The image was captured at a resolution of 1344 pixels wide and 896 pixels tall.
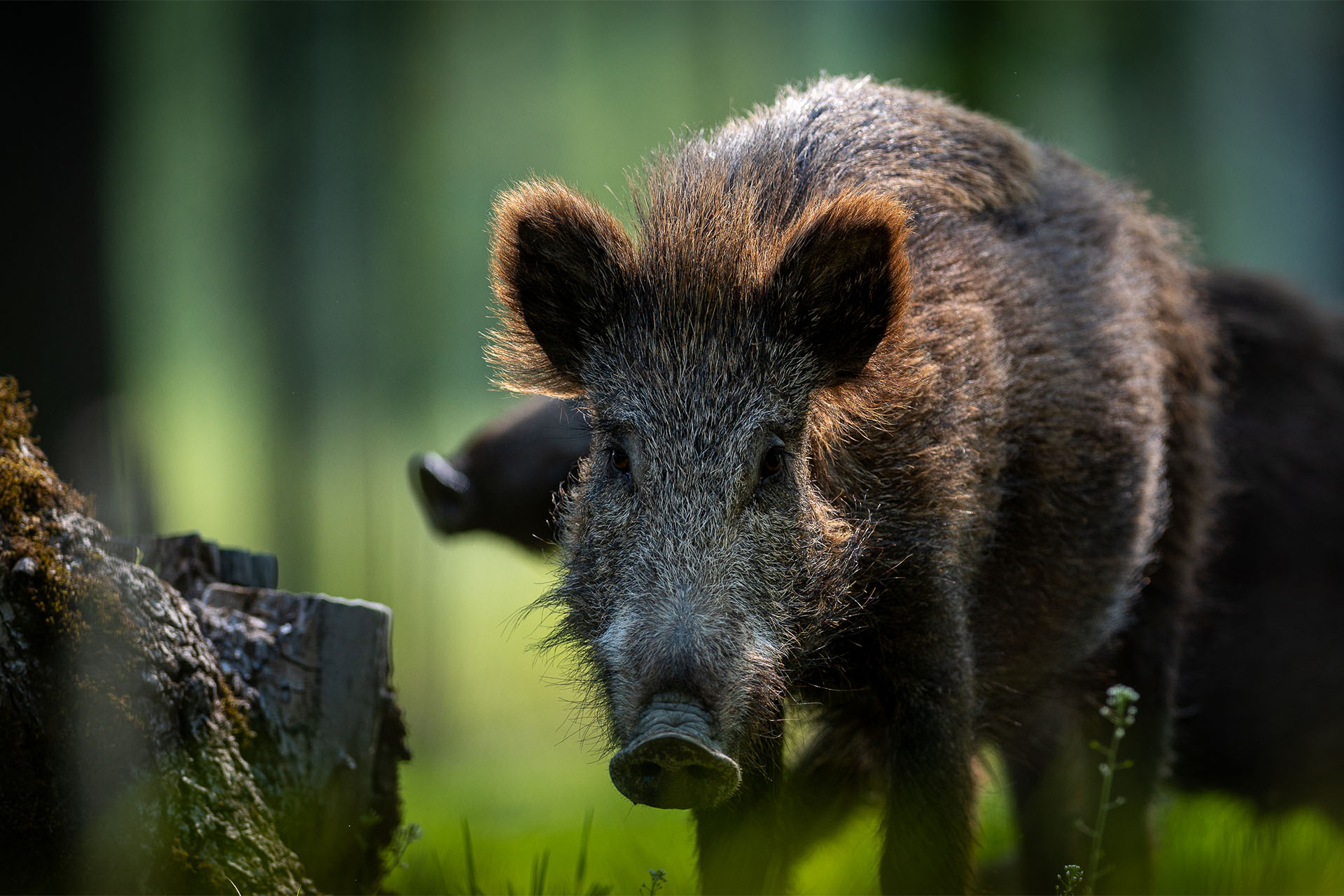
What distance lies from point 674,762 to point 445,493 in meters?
3.30

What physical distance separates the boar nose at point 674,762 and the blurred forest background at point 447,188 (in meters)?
3.27

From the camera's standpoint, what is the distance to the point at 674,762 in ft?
7.76

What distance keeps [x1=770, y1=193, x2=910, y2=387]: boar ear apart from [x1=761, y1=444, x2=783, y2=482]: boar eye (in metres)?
0.25

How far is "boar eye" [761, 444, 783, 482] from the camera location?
305cm

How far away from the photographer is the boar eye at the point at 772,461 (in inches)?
120

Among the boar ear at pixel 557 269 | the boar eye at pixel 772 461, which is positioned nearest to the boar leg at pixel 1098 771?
the boar eye at pixel 772 461

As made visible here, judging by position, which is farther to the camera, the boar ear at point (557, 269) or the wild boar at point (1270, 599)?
the wild boar at point (1270, 599)

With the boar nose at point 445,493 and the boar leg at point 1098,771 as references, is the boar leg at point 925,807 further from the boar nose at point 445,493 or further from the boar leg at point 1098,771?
the boar nose at point 445,493

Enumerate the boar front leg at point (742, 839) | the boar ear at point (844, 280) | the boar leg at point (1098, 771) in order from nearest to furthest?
the boar ear at point (844, 280) < the boar front leg at point (742, 839) < the boar leg at point (1098, 771)

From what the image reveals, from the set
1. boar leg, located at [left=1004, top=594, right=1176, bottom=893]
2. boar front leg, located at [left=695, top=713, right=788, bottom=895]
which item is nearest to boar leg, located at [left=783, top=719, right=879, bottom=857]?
boar front leg, located at [left=695, top=713, right=788, bottom=895]

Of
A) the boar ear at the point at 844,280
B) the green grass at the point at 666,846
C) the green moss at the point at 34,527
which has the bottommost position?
the green grass at the point at 666,846

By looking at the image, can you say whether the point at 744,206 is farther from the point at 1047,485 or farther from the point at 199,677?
the point at 199,677

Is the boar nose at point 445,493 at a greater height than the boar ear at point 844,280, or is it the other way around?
the boar ear at point 844,280

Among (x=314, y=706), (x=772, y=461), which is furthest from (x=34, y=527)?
(x=772, y=461)
